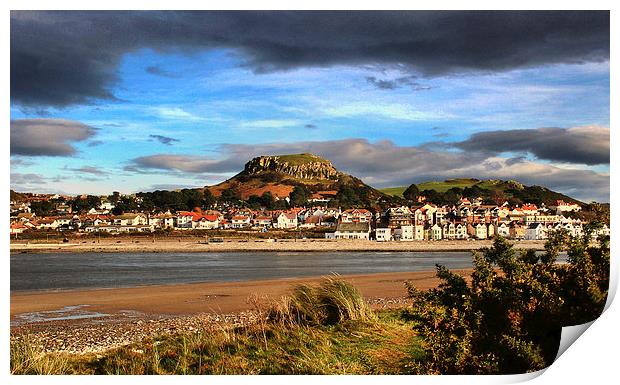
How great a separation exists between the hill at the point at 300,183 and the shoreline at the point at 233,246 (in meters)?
2.73

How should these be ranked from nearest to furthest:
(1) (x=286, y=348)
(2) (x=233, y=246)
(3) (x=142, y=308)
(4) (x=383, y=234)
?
(1) (x=286, y=348) → (3) (x=142, y=308) → (2) (x=233, y=246) → (4) (x=383, y=234)

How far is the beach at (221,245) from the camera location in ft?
108

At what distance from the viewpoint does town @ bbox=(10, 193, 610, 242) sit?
22416mm

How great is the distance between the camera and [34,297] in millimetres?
12797

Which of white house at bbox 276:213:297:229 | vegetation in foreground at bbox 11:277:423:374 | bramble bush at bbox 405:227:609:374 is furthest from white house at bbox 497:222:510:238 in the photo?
bramble bush at bbox 405:227:609:374

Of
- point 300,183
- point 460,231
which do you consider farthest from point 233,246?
point 460,231

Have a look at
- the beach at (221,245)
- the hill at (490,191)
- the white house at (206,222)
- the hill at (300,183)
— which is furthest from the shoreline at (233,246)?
the hill at (490,191)

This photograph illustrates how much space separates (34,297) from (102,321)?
460cm

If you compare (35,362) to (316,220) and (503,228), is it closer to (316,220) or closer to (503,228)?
(503,228)

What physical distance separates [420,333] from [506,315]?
60 cm

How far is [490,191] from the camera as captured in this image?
2086cm
